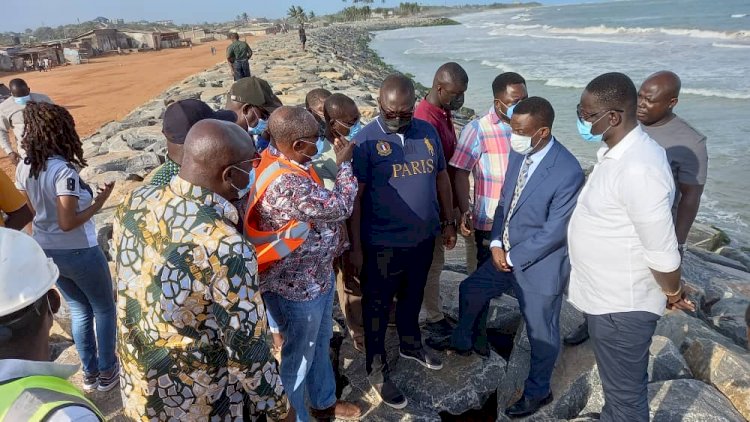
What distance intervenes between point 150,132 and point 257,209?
810cm

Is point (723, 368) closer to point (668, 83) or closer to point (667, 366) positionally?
point (667, 366)


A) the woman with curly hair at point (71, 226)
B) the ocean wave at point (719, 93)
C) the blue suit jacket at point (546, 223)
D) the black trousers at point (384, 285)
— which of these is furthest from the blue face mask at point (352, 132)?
the ocean wave at point (719, 93)

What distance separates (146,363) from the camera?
6.04 feet

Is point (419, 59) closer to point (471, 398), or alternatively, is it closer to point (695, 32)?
point (695, 32)

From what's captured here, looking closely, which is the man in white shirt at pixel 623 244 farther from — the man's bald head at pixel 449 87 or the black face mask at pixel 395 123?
the man's bald head at pixel 449 87

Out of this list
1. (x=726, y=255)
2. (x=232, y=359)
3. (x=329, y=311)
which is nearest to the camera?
(x=232, y=359)

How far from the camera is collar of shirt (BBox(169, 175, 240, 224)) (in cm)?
174

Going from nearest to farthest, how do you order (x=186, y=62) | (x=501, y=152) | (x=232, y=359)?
(x=232, y=359) < (x=501, y=152) < (x=186, y=62)

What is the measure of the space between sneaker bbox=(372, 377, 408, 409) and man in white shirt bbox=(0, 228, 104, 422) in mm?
2011

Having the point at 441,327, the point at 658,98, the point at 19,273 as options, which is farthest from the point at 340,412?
the point at 658,98

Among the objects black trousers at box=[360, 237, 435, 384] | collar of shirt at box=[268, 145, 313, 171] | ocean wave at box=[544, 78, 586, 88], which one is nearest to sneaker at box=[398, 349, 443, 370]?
black trousers at box=[360, 237, 435, 384]

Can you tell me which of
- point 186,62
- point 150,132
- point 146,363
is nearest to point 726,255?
point 146,363

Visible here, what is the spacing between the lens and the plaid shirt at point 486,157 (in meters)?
3.49

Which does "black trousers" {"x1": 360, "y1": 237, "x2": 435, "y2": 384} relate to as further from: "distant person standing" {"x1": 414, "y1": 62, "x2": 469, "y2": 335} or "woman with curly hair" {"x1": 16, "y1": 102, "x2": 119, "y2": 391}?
"woman with curly hair" {"x1": 16, "y1": 102, "x2": 119, "y2": 391}
